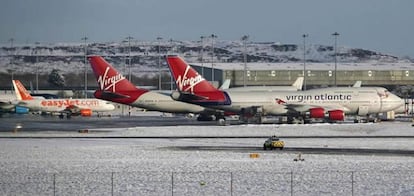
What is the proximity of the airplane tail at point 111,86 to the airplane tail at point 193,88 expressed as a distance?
544 cm

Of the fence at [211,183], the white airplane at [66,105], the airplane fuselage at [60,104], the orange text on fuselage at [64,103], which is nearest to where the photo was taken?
the fence at [211,183]

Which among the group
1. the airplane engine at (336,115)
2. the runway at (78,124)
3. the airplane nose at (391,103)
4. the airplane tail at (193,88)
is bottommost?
the runway at (78,124)

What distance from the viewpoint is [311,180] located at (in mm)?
35219

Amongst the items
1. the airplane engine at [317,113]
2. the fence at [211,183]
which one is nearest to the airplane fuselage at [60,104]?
the airplane engine at [317,113]

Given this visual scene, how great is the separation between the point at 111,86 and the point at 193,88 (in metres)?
8.98

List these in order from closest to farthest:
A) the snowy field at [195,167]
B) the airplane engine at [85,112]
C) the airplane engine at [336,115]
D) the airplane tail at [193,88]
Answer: the snowy field at [195,167]
the airplane engine at [336,115]
the airplane tail at [193,88]
the airplane engine at [85,112]

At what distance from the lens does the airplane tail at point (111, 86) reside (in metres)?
90.6

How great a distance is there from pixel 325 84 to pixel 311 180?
5585 inches

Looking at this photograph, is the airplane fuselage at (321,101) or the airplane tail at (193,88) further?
the airplane tail at (193,88)

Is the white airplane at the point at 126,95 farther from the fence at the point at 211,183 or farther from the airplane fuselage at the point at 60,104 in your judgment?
the fence at the point at 211,183

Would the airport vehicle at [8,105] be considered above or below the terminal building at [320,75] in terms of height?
below

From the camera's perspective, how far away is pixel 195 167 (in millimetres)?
40312

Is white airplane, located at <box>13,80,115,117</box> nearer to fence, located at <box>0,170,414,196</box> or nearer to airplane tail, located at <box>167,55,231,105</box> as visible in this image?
airplane tail, located at <box>167,55,231,105</box>

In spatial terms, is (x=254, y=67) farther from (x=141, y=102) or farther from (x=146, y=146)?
(x=146, y=146)
